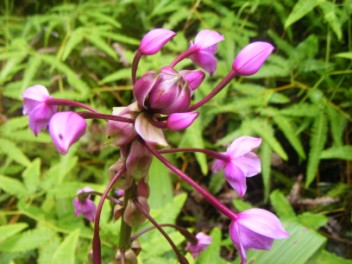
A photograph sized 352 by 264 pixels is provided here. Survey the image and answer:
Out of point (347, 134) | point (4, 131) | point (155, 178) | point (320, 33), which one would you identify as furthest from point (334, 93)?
point (4, 131)

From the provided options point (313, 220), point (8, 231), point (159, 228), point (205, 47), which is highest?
point (205, 47)

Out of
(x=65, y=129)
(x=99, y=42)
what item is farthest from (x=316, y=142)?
(x=65, y=129)

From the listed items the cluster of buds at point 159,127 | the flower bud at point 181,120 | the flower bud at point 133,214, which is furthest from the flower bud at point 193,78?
the flower bud at point 133,214

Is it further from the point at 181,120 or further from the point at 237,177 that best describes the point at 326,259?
the point at 181,120

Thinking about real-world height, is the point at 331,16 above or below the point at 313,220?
above

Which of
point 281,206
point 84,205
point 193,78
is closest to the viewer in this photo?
point 193,78

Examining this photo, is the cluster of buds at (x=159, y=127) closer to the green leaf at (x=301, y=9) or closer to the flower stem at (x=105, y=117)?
the flower stem at (x=105, y=117)
